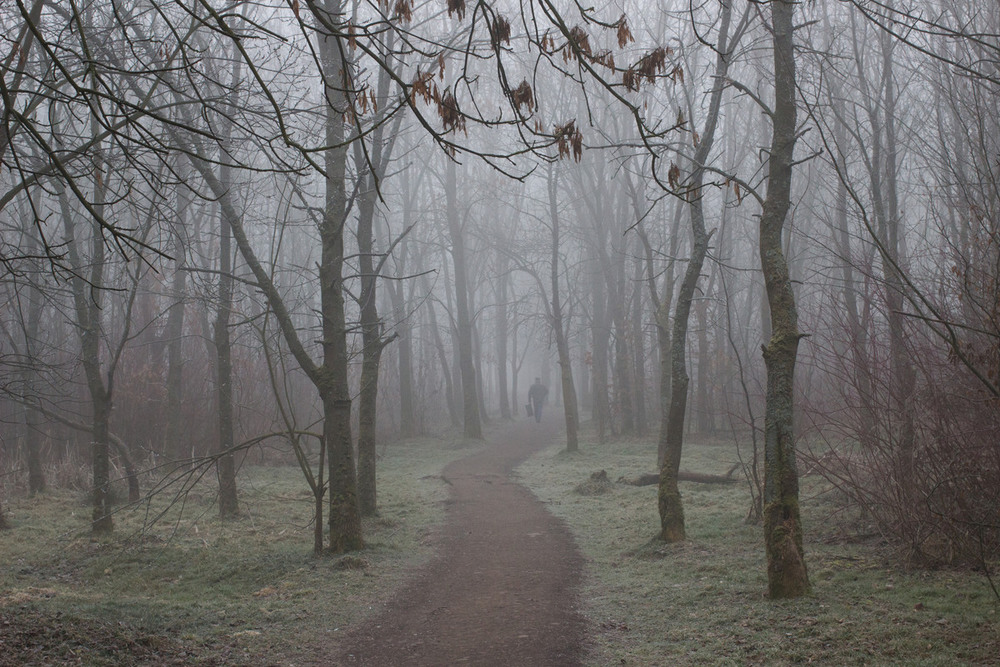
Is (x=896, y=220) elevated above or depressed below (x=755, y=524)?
above

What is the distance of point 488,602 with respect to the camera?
713cm

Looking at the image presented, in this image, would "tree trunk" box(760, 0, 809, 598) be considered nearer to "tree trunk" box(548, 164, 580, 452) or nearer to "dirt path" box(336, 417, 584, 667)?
"dirt path" box(336, 417, 584, 667)

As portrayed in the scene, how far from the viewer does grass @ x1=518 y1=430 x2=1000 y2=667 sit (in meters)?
4.88

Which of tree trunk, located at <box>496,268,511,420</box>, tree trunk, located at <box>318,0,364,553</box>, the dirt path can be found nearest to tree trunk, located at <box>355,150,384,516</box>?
→ the dirt path

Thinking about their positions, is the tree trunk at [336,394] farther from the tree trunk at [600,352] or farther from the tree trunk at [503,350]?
the tree trunk at [503,350]

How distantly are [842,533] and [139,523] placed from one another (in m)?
9.31

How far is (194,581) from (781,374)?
6.41 metres

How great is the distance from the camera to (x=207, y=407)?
1855cm

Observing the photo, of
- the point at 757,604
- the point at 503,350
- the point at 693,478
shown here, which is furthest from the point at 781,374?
the point at 503,350

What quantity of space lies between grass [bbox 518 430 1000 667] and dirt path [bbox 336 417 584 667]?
0.32 metres

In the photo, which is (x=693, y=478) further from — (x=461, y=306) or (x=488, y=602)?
(x=461, y=306)

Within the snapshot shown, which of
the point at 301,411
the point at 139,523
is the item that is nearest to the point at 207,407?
the point at 301,411

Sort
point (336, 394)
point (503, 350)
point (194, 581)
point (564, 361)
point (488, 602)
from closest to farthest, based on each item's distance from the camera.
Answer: point (488, 602), point (194, 581), point (336, 394), point (564, 361), point (503, 350)

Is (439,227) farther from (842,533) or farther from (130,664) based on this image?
(130,664)
